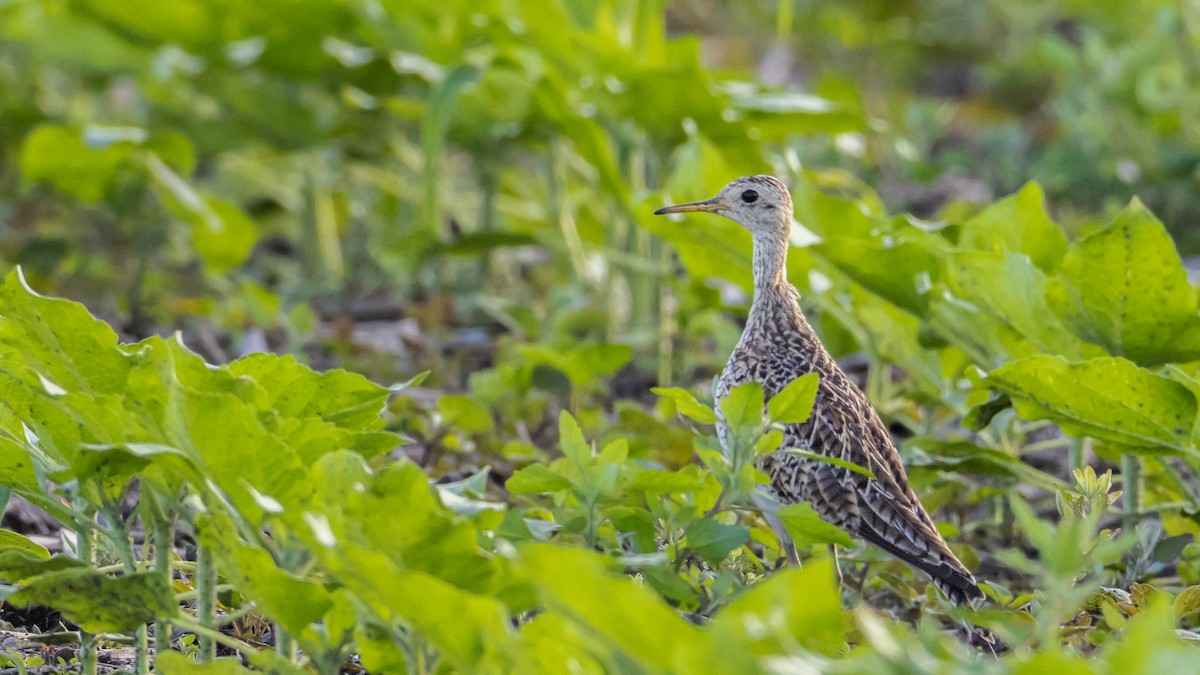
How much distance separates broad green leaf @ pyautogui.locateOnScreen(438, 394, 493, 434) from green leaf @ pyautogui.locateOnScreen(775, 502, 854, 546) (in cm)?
167

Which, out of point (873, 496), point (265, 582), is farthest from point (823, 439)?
point (265, 582)

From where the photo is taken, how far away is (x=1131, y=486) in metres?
3.73

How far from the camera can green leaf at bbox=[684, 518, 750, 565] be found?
9.02 ft

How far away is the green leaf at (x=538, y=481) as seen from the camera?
109 inches

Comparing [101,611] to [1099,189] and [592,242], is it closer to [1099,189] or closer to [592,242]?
[592,242]

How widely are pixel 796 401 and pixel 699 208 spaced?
1.39m

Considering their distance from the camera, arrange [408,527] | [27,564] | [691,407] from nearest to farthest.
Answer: [408,527], [27,564], [691,407]

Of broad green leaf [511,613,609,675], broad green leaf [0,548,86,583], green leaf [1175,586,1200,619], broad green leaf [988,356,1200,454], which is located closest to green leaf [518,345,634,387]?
broad green leaf [988,356,1200,454]

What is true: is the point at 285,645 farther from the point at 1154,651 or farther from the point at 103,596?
the point at 1154,651

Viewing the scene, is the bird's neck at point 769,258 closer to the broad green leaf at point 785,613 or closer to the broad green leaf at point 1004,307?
the broad green leaf at point 1004,307

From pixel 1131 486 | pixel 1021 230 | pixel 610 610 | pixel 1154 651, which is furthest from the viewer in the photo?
pixel 1021 230

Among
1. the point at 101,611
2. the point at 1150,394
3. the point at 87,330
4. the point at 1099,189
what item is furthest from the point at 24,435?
the point at 1099,189

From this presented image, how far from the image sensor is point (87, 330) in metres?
2.68

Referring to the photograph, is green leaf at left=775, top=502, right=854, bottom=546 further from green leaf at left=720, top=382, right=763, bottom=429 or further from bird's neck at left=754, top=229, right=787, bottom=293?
bird's neck at left=754, top=229, right=787, bottom=293
